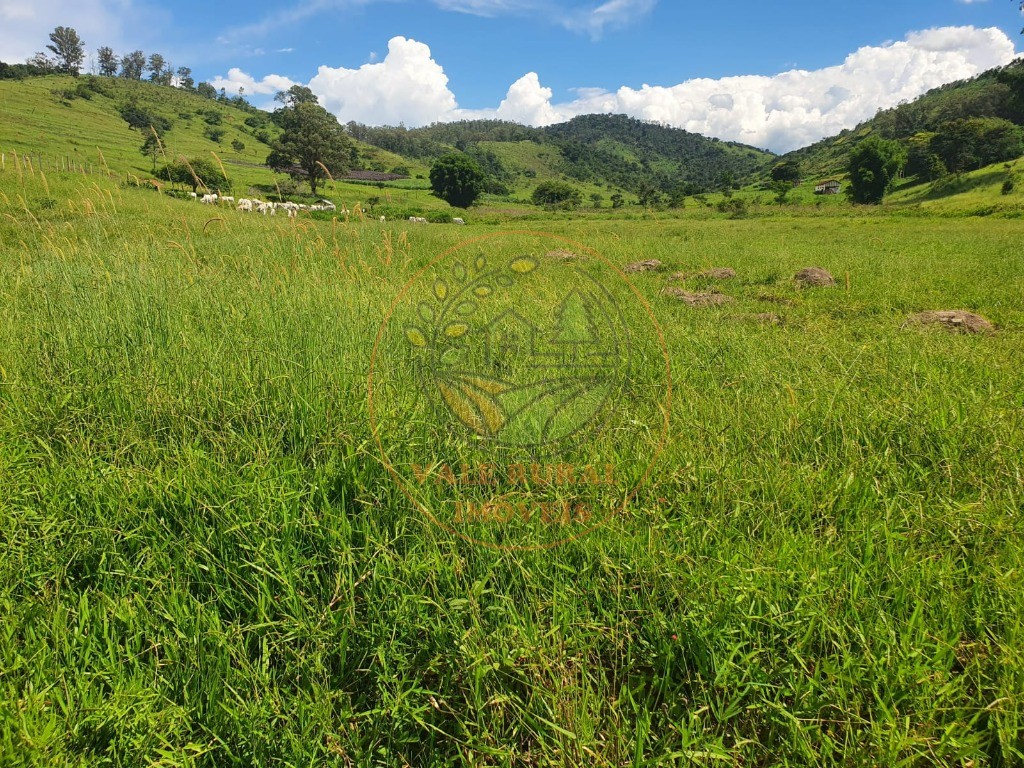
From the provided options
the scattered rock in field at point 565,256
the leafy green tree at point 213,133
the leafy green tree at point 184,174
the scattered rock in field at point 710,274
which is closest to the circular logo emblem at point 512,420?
the scattered rock in field at point 565,256

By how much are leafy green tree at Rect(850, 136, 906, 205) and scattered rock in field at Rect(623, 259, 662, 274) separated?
64.9 m

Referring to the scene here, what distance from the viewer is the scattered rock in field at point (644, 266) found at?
30.8 feet

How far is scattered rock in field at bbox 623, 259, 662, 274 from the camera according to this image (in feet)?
30.8

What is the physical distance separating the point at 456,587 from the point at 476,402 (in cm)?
103

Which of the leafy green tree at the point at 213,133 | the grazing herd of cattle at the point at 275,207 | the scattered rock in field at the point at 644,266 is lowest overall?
the scattered rock in field at the point at 644,266

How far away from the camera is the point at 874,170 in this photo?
193 feet

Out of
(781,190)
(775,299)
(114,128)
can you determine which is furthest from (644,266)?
(781,190)

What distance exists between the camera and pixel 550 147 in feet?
591

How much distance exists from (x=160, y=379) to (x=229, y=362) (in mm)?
341

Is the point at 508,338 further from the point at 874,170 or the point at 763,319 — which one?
the point at 874,170

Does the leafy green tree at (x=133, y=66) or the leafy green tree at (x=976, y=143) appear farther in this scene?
the leafy green tree at (x=133, y=66)

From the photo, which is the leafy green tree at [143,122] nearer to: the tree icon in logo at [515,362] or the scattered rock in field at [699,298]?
the tree icon in logo at [515,362]

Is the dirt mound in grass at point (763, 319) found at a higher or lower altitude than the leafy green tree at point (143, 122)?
lower

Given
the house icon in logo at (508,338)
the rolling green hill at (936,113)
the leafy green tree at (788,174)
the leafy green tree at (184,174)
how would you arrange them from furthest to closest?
the leafy green tree at (788,174), the rolling green hill at (936,113), the leafy green tree at (184,174), the house icon in logo at (508,338)
